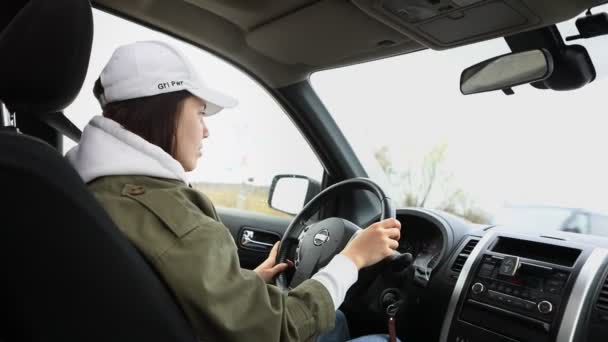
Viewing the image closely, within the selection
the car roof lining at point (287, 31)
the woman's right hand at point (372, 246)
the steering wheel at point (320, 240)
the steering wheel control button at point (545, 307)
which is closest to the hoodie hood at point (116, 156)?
the woman's right hand at point (372, 246)

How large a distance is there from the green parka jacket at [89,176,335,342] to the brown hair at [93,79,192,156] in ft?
0.42

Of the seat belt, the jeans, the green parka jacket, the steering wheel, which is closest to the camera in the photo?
the green parka jacket

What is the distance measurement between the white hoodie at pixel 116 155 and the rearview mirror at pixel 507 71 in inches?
50.9

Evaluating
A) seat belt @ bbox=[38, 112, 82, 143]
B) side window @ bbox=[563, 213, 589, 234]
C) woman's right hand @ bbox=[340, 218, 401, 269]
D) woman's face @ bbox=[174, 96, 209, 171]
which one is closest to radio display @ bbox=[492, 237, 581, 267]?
side window @ bbox=[563, 213, 589, 234]

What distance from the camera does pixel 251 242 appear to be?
2.95 metres

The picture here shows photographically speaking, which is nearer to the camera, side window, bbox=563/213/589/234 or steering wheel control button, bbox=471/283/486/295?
steering wheel control button, bbox=471/283/486/295

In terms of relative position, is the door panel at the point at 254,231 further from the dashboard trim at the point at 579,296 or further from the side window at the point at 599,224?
the dashboard trim at the point at 579,296

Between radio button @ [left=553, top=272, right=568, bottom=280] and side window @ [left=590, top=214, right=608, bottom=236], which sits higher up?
side window @ [left=590, top=214, right=608, bottom=236]

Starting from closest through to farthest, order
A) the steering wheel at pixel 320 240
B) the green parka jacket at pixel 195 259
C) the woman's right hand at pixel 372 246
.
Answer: the green parka jacket at pixel 195 259 → the woman's right hand at pixel 372 246 → the steering wheel at pixel 320 240

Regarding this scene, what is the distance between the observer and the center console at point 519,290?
1.52 m

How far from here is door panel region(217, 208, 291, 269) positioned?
115 inches

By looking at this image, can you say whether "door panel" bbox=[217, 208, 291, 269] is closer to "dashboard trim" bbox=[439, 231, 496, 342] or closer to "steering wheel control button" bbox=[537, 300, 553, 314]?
"dashboard trim" bbox=[439, 231, 496, 342]

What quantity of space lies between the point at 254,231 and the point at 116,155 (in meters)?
1.90

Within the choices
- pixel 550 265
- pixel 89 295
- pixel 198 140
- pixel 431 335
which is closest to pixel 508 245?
pixel 550 265
